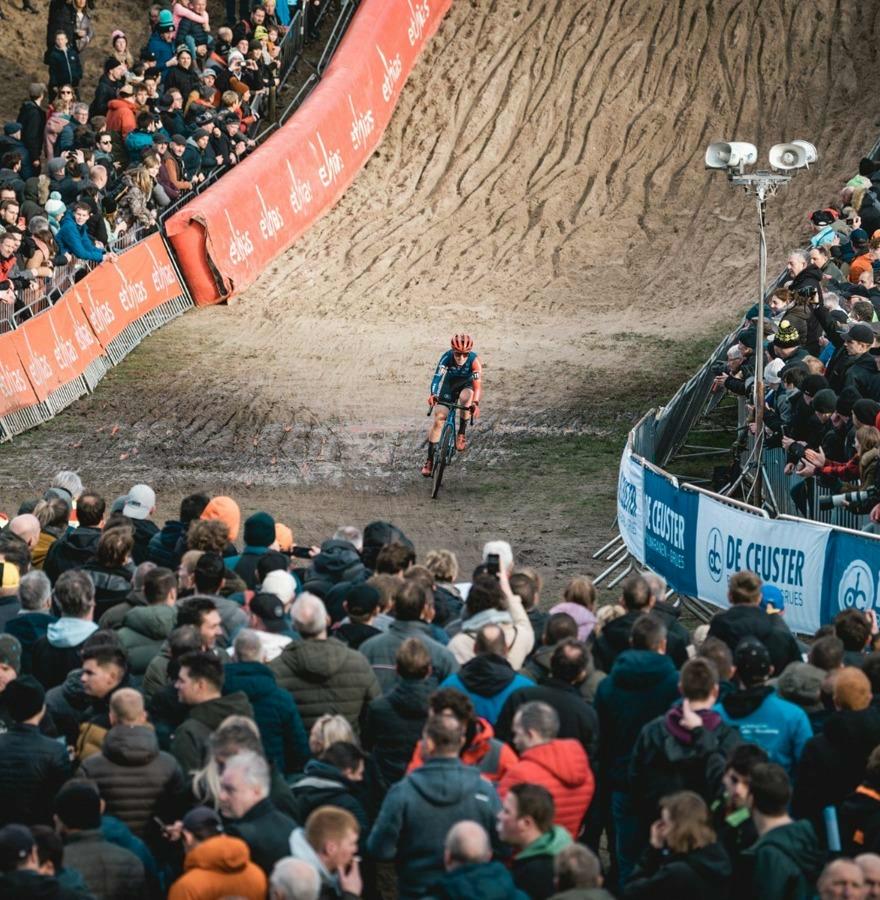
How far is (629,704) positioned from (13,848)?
3203mm

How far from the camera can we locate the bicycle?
1794 centimetres

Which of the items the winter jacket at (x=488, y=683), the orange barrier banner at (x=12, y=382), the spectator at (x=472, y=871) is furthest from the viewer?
the orange barrier banner at (x=12, y=382)

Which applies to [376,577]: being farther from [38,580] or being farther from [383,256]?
[383,256]

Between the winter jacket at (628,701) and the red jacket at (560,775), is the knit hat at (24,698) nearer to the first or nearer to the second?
the red jacket at (560,775)

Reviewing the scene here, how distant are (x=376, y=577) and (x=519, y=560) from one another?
6.59 m

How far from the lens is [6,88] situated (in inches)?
1159

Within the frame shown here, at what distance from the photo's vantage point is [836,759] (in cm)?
748

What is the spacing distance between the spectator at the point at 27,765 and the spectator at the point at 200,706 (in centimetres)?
53

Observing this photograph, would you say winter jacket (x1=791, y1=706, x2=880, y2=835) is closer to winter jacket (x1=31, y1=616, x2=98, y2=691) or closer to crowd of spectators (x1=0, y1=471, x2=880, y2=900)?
crowd of spectators (x1=0, y1=471, x2=880, y2=900)

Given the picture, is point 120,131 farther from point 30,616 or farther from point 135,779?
Result: point 135,779

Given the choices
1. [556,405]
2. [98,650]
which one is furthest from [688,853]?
[556,405]

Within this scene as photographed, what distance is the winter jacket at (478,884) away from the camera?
20.3 feet

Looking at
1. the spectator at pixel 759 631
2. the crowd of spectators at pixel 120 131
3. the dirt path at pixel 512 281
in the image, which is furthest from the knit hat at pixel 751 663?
the crowd of spectators at pixel 120 131

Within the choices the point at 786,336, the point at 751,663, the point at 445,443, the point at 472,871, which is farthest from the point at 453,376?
the point at 472,871
